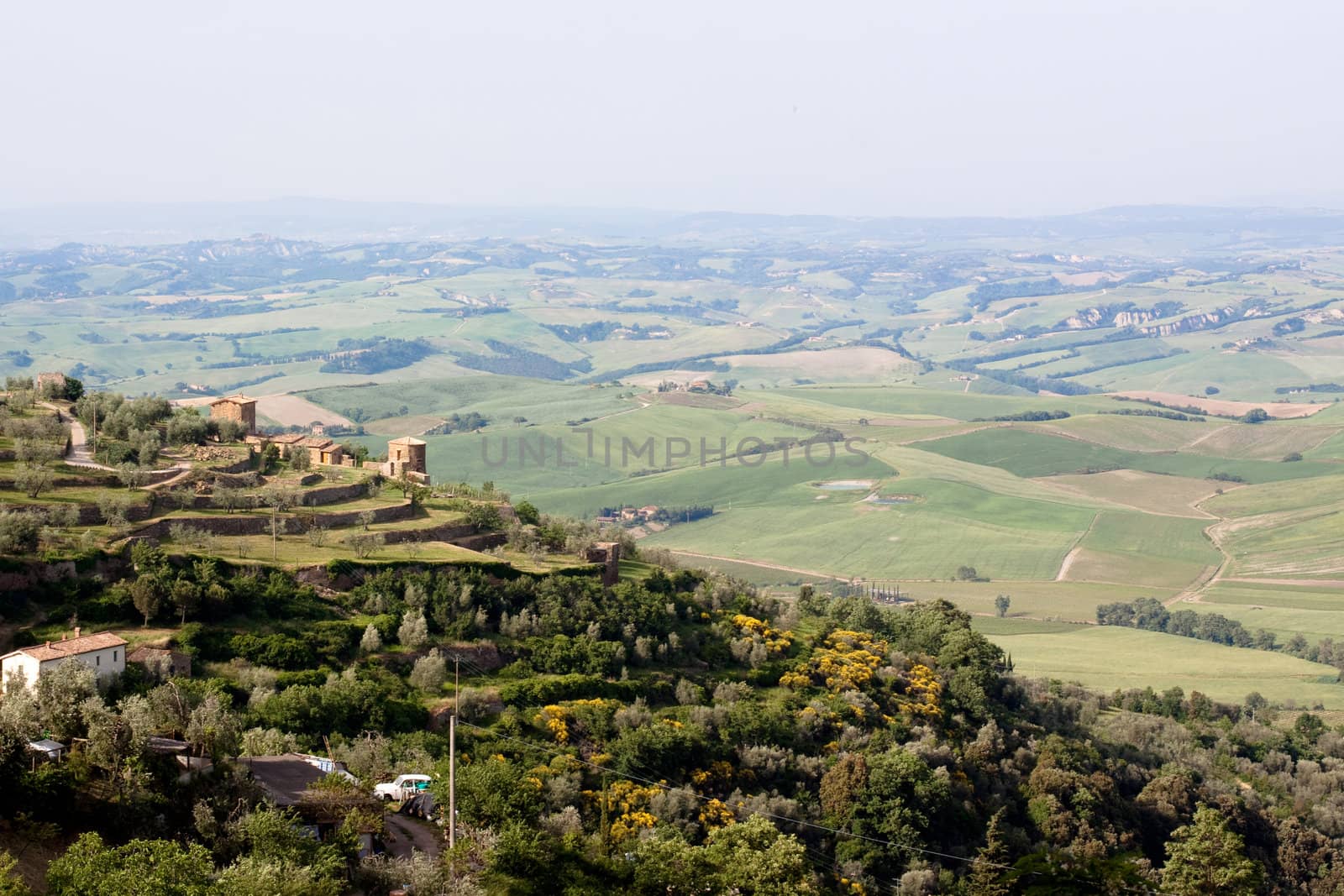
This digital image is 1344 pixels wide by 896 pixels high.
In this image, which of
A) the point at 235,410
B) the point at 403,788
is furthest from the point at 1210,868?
the point at 235,410

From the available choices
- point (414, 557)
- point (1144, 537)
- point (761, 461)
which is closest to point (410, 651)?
point (414, 557)

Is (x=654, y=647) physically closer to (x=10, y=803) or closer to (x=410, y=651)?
(x=410, y=651)

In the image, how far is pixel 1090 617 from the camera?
8975 cm

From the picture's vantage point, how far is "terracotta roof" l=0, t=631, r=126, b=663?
3106 centimetres

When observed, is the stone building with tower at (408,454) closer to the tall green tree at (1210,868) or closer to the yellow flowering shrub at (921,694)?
the yellow flowering shrub at (921,694)

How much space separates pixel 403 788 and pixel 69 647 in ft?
26.4

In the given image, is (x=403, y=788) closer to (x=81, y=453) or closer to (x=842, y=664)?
(x=842, y=664)

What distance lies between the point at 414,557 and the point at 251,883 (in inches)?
933

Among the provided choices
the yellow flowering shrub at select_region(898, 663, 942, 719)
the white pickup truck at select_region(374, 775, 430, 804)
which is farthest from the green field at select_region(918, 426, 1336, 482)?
the white pickup truck at select_region(374, 775, 430, 804)

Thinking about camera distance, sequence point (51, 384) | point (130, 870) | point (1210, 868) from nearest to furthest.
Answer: point (130, 870)
point (1210, 868)
point (51, 384)

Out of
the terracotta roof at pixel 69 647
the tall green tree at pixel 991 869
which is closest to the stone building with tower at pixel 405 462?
the terracotta roof at pixel 69 647

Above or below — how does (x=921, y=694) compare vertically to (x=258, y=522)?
below

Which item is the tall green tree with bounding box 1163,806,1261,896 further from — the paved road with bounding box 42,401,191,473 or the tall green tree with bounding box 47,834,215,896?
the paved road with bounding box 42,401,191,473

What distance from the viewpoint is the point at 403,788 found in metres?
30.9
